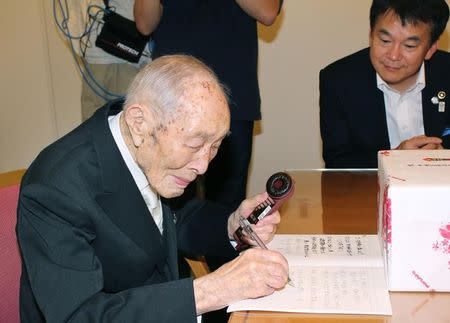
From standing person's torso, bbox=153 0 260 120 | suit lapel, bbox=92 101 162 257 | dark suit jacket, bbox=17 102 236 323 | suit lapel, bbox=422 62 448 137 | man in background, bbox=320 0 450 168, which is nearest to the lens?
dark suit jacket, bbox=17 102 236 323

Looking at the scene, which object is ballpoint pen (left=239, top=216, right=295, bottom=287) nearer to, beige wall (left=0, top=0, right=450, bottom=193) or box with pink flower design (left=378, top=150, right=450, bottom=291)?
box with pink flower design (left=378, top=150, right=450, bottom=291)

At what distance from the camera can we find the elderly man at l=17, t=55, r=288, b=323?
960mm

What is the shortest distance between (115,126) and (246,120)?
107cm

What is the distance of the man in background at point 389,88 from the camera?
73.2 inches

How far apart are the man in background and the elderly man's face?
95 cm

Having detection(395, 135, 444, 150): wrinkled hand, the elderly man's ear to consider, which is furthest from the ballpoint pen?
detection(395, 135, 444, 150): wrinkled hand

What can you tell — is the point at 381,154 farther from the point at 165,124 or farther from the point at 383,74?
the point at 383,74

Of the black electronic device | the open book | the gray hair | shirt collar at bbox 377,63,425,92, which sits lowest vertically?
the open book

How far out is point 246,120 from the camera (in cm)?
219

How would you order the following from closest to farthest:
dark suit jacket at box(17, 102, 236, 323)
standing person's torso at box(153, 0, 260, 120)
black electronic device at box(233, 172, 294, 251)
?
dark suit jacket at box(17, 102, 236, 323) < black electronic device at box(233, 172, 294, 251) < standing person's torso at box(153, 0, 260, 120)

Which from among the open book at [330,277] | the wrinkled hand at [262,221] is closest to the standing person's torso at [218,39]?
the wrinkled hand at [262,221]

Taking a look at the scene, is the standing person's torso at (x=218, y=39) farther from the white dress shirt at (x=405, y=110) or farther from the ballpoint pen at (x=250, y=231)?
the ballpoint pen at (x=250, y=231)

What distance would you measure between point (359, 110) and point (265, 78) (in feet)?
3.64

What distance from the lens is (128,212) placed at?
1.10m
